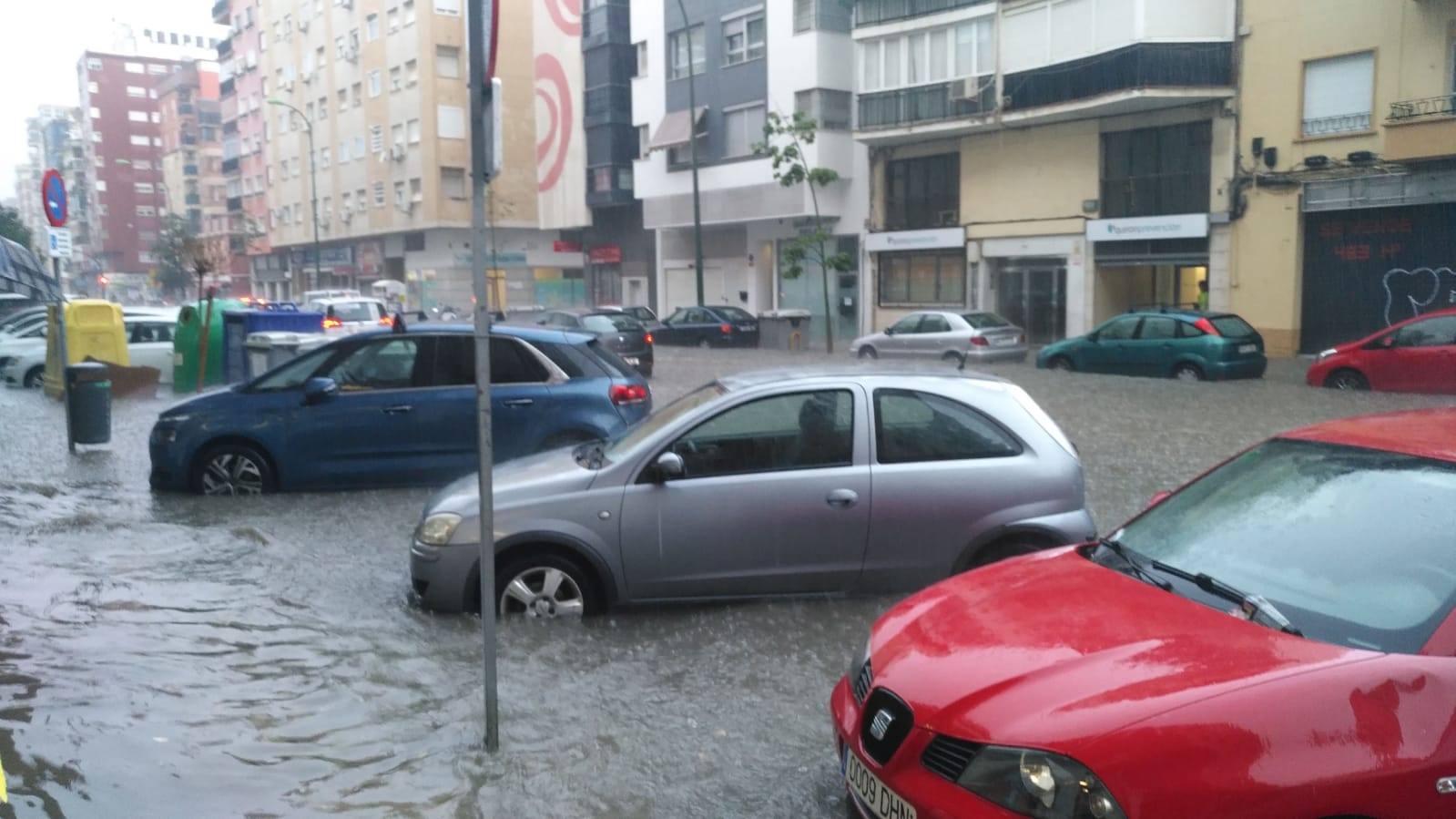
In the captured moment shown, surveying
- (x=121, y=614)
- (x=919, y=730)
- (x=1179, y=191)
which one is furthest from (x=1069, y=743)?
(x=1179, y=191)

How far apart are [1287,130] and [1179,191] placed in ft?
9.36

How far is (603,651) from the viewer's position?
604 centimetres

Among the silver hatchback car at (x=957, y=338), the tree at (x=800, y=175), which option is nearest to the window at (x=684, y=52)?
the tree at (x=800, y=175)

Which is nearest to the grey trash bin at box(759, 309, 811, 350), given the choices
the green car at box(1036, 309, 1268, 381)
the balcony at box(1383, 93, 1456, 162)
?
the green car at box(1036, 309, 1268, 381)

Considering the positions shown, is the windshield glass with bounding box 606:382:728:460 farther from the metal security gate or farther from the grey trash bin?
the grey trash bin

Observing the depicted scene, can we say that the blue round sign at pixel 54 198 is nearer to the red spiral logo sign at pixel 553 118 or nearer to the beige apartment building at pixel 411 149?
the beige apartment building at pixel 411 149

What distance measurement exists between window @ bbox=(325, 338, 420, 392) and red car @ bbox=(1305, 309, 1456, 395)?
566 inches

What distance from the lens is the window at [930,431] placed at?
640 cm

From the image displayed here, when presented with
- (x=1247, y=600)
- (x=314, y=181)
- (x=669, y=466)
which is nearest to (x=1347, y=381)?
(x=669, y=466)

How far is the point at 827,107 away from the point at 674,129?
6.99m

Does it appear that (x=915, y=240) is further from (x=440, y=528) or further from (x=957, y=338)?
(x=440, y=528)

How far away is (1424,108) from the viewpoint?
23375mm

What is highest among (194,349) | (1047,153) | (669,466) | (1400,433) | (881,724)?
(1047,153)

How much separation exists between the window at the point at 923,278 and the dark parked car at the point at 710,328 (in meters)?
4.71
